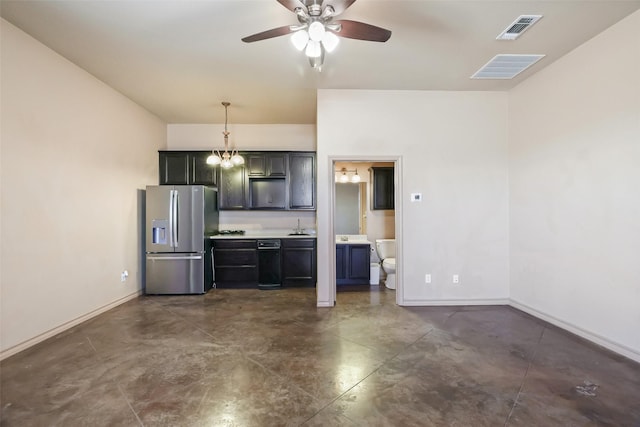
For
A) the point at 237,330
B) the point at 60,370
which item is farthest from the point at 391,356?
the point at 60,370

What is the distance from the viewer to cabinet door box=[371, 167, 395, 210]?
227 inches

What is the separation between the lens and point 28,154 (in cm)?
283

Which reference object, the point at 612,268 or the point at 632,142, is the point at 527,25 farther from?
the point at 612,268

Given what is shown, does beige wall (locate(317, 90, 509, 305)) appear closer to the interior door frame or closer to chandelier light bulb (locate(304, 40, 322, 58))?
the interior door frame

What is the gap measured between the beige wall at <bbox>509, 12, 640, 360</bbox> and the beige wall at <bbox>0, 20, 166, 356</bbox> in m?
5.53

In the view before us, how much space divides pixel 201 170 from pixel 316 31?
394 cm

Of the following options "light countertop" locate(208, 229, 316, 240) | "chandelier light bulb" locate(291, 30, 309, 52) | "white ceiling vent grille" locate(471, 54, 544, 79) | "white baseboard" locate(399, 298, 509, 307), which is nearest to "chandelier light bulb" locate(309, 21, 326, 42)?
"chandelier light bulb" locate(291, 30, 309, 52)

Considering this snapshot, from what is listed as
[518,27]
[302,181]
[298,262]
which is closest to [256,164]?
[302,181]

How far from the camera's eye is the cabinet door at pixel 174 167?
5.24 meters

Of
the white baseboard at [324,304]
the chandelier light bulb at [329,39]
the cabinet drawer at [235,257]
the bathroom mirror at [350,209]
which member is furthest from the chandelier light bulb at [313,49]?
the bathroom mirror at [350,209]

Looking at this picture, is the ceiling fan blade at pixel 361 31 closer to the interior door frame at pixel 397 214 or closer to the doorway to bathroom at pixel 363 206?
the interior door frame at pixel 397 214

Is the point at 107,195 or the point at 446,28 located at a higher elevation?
the point at 446,28

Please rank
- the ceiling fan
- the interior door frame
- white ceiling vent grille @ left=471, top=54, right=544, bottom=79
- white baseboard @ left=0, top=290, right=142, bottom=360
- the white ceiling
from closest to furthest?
the ceiling fan, the white ceiling, white baseboard @ left=0, top=290, right=142, bottom=360, white ceiling vent grille @ left=471, top=54, right=544, bottom=79, the interior door frame

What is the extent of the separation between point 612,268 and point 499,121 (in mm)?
2255
